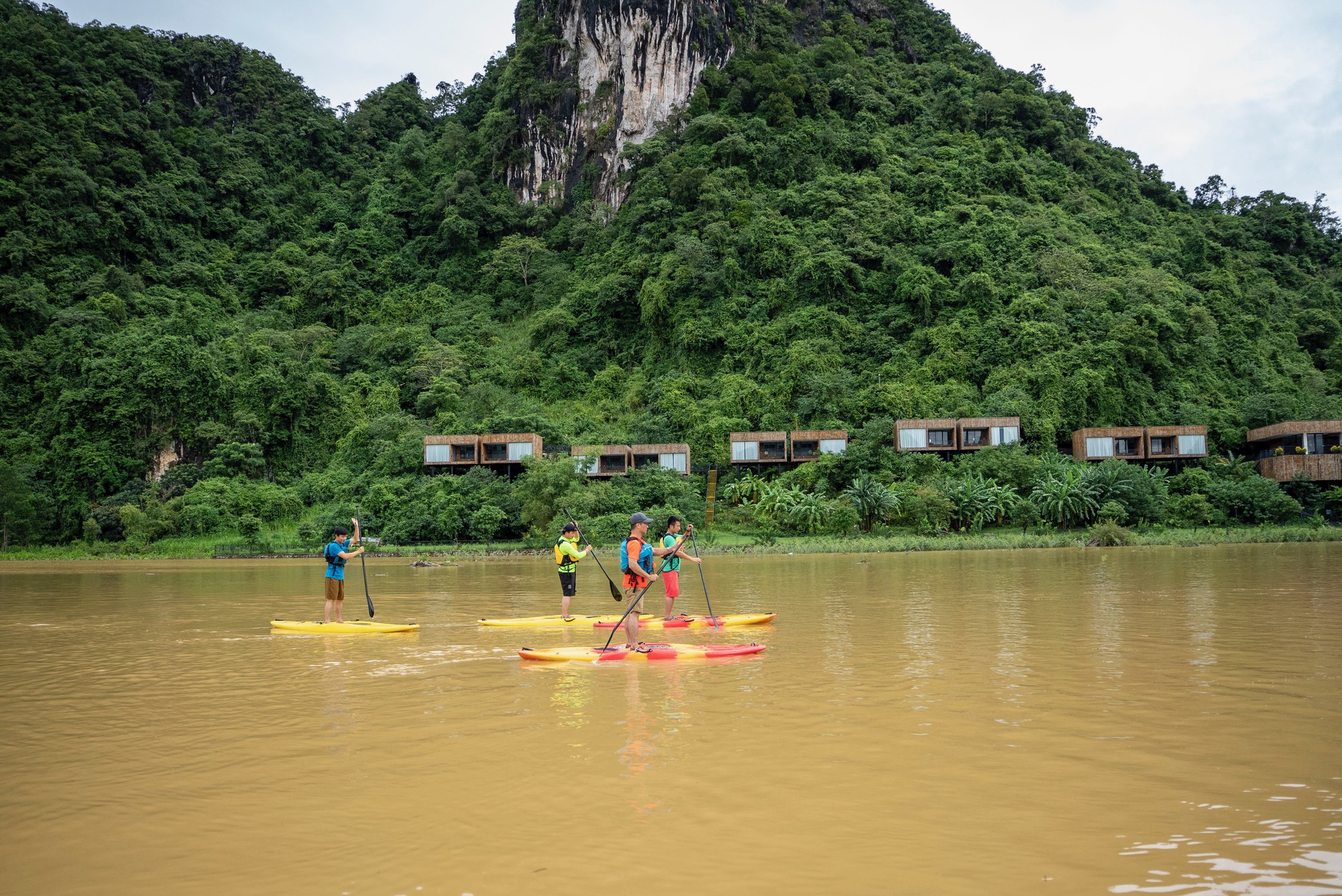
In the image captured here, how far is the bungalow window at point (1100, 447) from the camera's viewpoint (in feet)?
178

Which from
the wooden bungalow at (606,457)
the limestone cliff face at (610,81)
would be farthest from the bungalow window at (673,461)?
the limestone cliff face at (610,81)

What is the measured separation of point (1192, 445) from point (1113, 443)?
4.55 metres

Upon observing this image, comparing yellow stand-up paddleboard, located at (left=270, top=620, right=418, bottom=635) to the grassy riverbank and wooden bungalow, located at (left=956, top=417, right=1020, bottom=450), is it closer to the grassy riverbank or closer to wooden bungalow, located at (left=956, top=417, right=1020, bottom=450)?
the grassy riverbank

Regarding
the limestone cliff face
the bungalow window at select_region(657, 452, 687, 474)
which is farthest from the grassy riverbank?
the limestone cliff face

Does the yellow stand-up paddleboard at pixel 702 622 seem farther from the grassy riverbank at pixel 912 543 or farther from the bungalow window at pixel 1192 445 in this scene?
the bungalow window at pixel 1192 445

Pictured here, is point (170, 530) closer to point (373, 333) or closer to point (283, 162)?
point (373, 333)

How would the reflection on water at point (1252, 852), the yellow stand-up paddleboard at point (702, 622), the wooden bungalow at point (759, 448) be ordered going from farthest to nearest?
the wooden bungalow at point (759, 448) < the yellow stand-up paddleboard at point (702, 622) < the reflection on water at point (1252, 852)

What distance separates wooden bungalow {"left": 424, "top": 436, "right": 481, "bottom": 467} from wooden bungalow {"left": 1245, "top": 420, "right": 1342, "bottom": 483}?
46711 mm

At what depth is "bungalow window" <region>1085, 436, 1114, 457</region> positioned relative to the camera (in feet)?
178

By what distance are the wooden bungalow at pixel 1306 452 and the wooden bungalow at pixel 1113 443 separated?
6.78m

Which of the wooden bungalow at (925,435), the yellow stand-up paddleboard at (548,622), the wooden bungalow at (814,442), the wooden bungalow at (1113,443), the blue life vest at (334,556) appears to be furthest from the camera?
the wooden bungalow at (814,442)

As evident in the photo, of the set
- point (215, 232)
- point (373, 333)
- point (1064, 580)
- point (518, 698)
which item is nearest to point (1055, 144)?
point (373, 333)

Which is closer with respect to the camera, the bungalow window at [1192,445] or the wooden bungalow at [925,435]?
the bungalow window at [1192,445]

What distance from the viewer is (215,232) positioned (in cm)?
9000
